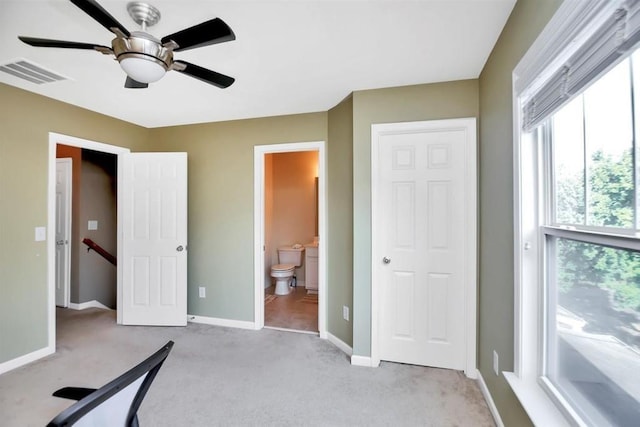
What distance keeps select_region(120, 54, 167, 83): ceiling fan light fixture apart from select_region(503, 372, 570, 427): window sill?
2.30 metres

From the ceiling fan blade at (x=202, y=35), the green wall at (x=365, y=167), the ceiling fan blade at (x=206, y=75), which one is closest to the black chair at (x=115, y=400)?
the ceiling fan blade at (x=202, y=35)

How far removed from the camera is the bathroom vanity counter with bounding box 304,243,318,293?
14.8 feet

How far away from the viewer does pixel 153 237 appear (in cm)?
329

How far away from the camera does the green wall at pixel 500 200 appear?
142 centimetres

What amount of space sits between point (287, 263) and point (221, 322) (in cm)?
166

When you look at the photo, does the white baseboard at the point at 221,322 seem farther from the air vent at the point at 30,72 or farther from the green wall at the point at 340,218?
the air vent at the point at 30,72

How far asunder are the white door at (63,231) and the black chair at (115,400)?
3.60m

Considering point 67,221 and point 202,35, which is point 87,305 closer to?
point 67,221

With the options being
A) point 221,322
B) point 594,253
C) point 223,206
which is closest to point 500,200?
point 594,253

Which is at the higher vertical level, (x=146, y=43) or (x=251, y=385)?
(x=146, y=43)

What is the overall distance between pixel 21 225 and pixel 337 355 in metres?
2.97

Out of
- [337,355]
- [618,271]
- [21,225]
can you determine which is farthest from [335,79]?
[21,225]

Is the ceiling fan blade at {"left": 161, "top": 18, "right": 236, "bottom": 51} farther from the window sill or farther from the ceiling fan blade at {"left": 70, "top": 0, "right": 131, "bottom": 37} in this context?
the window sill

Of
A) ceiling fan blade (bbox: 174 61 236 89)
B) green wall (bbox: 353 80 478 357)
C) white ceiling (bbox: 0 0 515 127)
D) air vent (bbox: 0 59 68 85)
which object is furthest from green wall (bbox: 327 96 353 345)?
air vent (bbox: 0 59 68 85)
